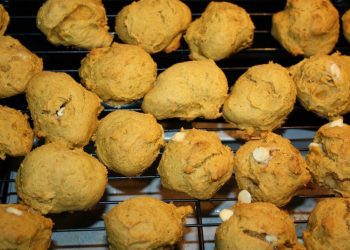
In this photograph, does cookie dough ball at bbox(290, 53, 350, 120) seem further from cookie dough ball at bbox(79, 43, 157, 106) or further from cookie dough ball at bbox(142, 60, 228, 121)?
cookie dough ball at bbox(79, 43, 157, 106)

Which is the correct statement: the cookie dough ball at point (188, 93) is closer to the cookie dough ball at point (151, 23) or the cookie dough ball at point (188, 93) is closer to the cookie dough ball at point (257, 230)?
the cookie dough ball at point (151, 23)

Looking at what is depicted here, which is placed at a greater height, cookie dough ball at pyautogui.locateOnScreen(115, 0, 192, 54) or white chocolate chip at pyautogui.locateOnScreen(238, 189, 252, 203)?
cookie dough ball at pyautogui.locateOnScreen(115, 0, 192, 54)

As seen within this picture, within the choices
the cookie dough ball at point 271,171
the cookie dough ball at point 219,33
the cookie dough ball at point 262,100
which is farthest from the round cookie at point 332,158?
the cookie dough ball at point 219,33

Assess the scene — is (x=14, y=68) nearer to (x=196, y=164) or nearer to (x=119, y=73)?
(x=119, y=73)

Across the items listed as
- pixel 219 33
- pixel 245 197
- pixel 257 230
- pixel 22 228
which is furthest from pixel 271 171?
pixel 22 228

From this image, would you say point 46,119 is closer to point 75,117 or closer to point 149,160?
point 75,117

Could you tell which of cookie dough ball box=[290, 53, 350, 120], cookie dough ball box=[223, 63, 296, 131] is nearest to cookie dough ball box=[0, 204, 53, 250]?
cookie dough ball box=[223, 63, 296, 131]

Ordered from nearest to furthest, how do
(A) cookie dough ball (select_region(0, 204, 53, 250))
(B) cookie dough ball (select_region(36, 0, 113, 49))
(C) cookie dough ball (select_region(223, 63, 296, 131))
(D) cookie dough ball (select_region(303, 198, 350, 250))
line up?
(A) cookie dough ball (select_region(0, 204, 53, 250)) < (D) cookie dough ball (select_region(303, 198, 350, 250)) < (C) cookie dough ball (select_region(223, 63, 296, 131)) < (B) cookie dough ball (select_region(36, 0, 113, 49))
